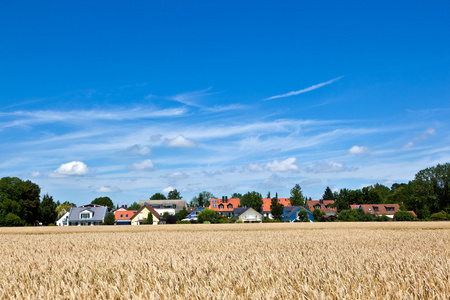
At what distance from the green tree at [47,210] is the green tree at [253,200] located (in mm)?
62311

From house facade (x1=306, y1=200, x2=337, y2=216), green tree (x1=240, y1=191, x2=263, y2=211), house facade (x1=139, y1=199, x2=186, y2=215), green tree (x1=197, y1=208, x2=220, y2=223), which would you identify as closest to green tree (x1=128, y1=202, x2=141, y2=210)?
house facade (x1=139, y1=199, x2=186, y2=215)

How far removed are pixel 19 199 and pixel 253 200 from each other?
72.1m

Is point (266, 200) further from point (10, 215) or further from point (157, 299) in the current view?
point (157, 299)

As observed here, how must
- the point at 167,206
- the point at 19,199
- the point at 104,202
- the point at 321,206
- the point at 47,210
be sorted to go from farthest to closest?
the point at 104,202 < the point at 321,206 < the point at 167,206 < the point at 47,210 < the point at 19,199

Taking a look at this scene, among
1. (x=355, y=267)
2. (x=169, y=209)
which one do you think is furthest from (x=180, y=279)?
(x=169, y=209)

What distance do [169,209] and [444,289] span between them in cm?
13083

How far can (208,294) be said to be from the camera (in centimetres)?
529

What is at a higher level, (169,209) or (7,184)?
(7,184)

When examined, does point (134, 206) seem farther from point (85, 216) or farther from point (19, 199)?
point (19, 199)

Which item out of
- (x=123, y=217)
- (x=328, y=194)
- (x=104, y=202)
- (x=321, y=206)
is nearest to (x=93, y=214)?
(x=123, y=217)

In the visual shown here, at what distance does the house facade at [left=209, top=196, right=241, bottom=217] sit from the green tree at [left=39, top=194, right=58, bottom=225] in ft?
205

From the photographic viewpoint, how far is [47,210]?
9025cm

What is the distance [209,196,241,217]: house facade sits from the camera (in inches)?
5413

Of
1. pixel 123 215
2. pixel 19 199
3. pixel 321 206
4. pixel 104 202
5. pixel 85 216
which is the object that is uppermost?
pixel 19 199
